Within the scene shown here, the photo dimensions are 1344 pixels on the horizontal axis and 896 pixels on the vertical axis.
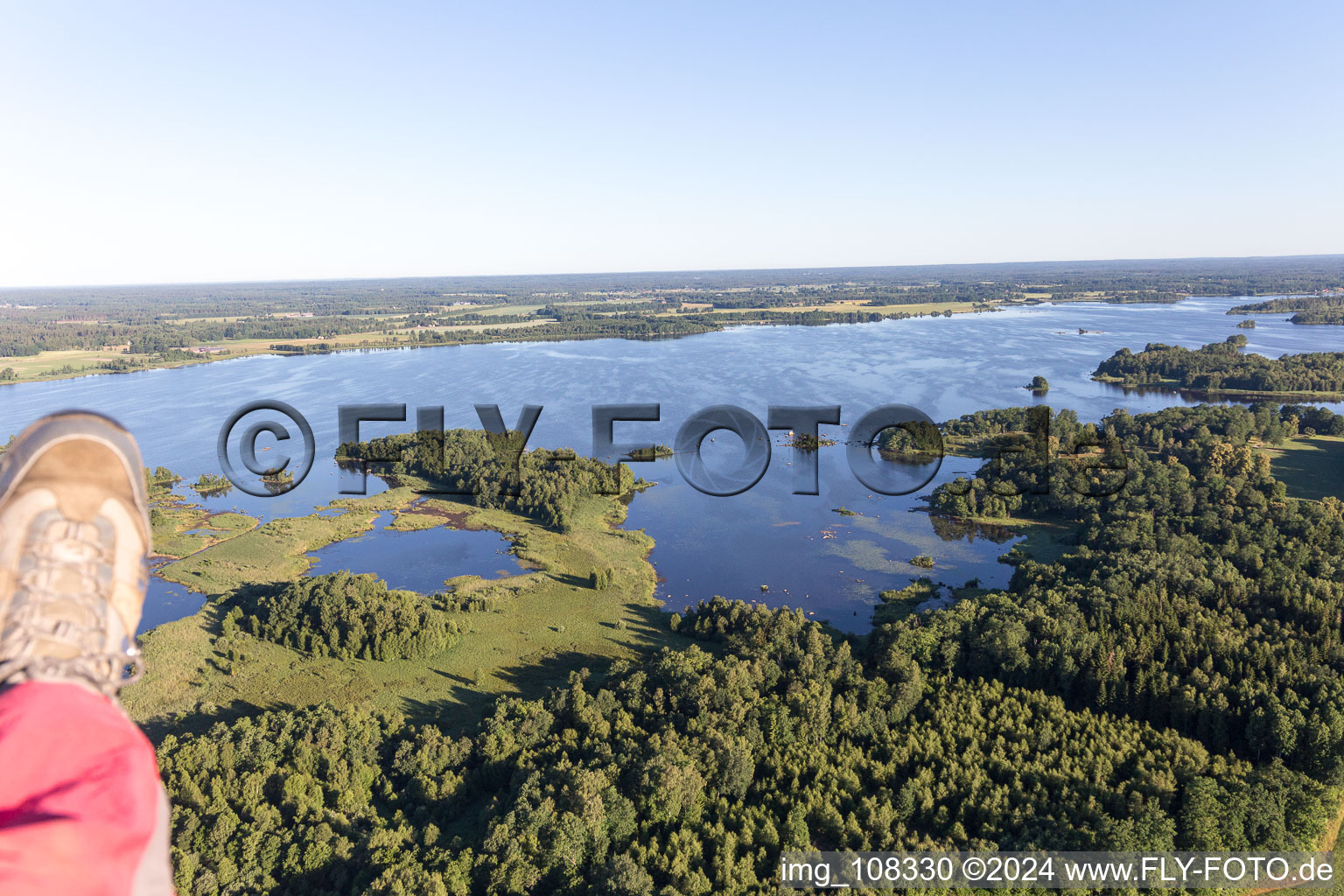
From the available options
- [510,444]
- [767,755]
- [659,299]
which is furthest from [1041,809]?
[659,299]

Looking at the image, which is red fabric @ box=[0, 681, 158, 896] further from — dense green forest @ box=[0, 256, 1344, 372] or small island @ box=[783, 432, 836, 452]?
dense green forest @ box=[0, 256, 1344, 372]

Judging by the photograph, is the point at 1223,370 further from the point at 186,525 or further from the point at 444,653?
the point at 186,525

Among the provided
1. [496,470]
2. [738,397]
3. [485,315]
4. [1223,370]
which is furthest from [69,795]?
[485,315]

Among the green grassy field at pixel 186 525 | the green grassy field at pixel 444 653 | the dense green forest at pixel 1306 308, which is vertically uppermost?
the dense green forest at pixel 1306 308

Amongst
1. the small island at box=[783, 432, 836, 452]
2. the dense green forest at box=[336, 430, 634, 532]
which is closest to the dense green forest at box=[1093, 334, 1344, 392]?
the small island at box=[783, 432, 836, 452]

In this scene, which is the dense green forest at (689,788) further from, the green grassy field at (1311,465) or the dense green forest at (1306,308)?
the dense green forest at (1306,308)

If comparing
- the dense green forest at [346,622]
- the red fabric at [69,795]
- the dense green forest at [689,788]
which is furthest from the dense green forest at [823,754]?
the red fabric at [69,795]

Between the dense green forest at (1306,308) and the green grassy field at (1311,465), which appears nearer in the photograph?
the green grassy field at (1311,465)
